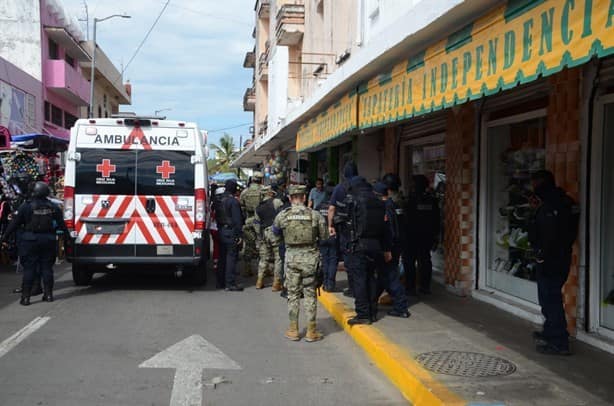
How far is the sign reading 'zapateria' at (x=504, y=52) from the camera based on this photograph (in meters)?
3.82

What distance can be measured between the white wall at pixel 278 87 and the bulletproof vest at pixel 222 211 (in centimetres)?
1175

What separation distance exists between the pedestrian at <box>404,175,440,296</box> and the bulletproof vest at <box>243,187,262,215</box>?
343cm

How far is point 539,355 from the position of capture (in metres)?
5.93

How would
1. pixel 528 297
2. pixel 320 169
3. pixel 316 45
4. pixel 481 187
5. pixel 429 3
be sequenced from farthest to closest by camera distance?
pixel 320 169, pixel 316 45, pixel 481 187, pixel 528 297, pixel 429 3

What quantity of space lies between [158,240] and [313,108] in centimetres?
529

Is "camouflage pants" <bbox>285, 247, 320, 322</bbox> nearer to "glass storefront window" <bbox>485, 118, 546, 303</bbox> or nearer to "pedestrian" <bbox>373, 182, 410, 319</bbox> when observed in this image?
"pedestrian" <bbox>373, 182, 410, 319</bbox>

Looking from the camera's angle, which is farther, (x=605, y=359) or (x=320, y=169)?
(x=320, y=169)

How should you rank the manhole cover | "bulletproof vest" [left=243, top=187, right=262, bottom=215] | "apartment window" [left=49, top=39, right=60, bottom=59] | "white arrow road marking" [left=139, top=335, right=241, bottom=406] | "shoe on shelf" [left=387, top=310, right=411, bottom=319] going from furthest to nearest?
"apartment window" [left=49, top=39, right=60, bottom=59]
"bulletproof vest" [left=243, top=187, right=262, bottom=215]
"shoe on shelf" [left=387, top=310, right=411, bottom=319]
the manhole cover
"white arrow road marking" [left=139, top=335, right=241, bottom=406]

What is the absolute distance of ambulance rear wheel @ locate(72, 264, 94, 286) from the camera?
10.1 metres

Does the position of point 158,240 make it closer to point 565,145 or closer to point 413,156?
point 413,156

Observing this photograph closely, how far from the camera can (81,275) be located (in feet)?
33.8

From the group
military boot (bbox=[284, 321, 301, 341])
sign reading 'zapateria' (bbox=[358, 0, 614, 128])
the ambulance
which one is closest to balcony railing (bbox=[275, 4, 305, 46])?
the ambulance

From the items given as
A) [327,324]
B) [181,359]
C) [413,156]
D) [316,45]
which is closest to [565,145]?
[327,324]

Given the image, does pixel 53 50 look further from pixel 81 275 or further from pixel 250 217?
pixel 81 275
